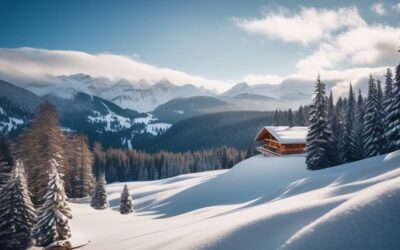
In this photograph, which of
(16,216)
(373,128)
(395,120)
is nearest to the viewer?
(16,216)

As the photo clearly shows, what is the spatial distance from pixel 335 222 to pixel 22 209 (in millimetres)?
27467

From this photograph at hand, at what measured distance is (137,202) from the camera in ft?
178

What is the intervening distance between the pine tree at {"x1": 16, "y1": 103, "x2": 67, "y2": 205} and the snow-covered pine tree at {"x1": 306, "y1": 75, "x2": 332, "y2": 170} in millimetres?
30709

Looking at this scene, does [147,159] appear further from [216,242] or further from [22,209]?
[216,242]

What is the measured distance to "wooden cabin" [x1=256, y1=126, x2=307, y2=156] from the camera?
50031 mm

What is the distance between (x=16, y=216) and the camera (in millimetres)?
27000

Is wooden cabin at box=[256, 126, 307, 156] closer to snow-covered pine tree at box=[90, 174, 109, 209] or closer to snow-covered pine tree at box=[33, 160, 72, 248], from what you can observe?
snow-covered pine tree at box=[90, 174, 109, 209]

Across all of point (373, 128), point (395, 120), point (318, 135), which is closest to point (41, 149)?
point (318, 135)

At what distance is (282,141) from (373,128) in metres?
12.9

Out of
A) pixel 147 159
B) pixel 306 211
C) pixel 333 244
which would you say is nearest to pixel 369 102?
pixel 306 211

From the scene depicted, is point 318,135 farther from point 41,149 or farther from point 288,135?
point 41,149

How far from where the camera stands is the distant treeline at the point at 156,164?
122500mm

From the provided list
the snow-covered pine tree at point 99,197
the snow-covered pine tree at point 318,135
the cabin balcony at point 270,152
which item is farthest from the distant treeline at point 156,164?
the snow-covered pine tree at point 318,135

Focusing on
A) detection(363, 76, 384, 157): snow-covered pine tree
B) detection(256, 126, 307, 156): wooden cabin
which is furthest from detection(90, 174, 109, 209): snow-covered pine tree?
detection(363, 76, 384, 157): snow-covered pine tree
